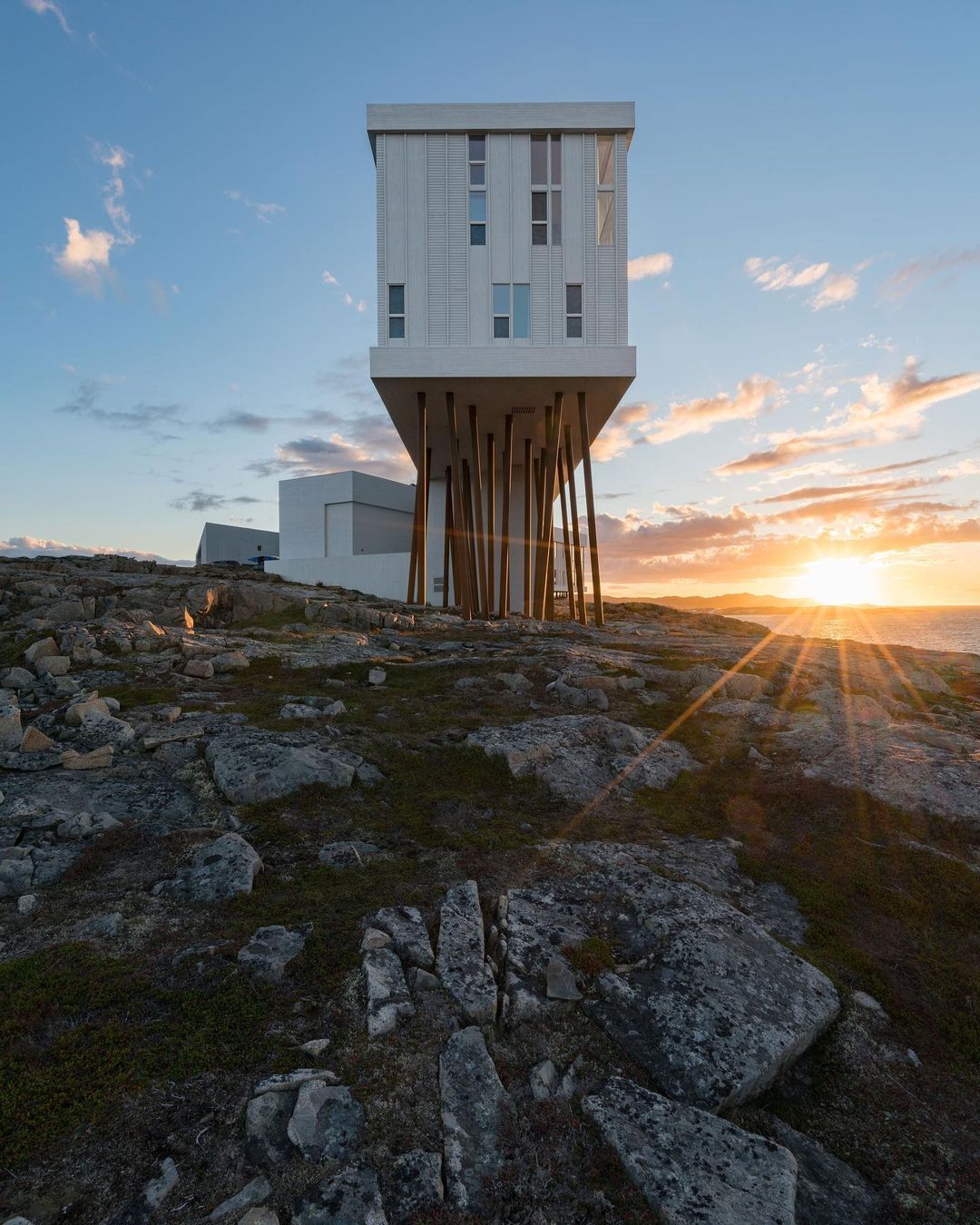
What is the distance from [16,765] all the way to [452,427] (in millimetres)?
20664

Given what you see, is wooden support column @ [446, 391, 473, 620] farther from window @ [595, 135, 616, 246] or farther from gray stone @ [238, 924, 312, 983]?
gray stone @ [238, 924, 312, 983]

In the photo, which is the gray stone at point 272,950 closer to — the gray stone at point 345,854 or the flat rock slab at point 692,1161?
the gray stone at point 345,854

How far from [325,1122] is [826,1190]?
2.75m

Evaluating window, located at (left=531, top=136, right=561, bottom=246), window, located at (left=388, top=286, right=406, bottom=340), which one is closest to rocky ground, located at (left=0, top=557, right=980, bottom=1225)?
window, located at (left=388, top=286, right=406, bottom=340)

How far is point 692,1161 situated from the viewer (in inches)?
139

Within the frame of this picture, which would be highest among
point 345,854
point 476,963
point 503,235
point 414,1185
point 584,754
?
point 503,235

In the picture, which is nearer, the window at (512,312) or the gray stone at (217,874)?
the gray stone at (217,874)

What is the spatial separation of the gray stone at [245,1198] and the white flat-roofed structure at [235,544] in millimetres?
61398

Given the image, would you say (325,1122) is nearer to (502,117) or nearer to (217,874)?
(217,874)

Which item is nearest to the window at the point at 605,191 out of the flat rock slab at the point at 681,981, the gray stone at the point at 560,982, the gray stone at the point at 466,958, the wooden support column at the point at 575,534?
the wooden support column at the point at 575,534

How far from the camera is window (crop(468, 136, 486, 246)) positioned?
2647 cm

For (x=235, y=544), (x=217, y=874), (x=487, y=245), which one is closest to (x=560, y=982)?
(x=217, y=874)

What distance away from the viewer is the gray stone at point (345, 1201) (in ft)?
10.0

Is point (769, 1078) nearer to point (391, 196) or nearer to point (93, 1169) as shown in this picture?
point (93, 1169)
